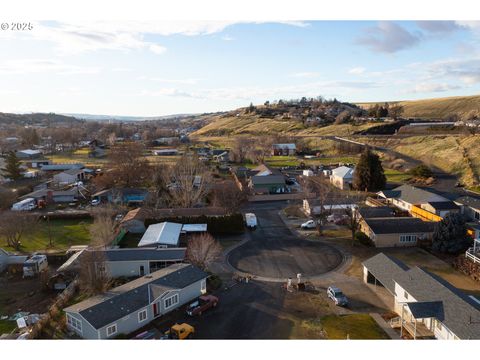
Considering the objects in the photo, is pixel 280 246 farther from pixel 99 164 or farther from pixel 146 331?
pixel 99 164

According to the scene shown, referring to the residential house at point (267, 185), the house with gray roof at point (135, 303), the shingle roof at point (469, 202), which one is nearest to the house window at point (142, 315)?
the house with gray roof at point (135, 303)

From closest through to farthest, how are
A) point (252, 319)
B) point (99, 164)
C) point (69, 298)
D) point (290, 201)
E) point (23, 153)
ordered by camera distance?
point (252, 319)
point (69, 298)
point (290, 201)
point (99, 164)
point (23, 153)

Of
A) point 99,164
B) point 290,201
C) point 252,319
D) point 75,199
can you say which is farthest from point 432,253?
point 99,164

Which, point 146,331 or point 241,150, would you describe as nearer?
A: point 146,331

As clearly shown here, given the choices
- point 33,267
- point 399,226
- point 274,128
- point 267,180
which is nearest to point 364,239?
point 399,226

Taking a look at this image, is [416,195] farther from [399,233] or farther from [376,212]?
[399,233]

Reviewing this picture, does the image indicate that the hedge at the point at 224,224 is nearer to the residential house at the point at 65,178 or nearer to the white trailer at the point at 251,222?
the white trailer at the point at 251,222
